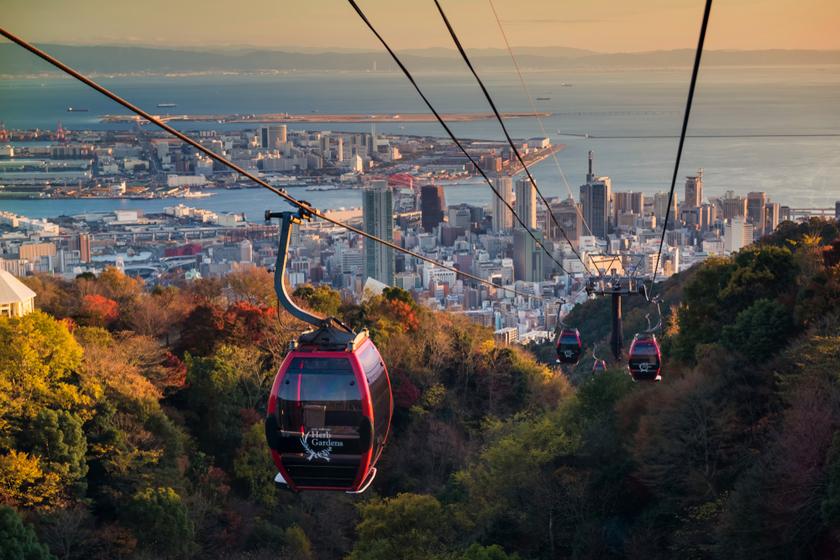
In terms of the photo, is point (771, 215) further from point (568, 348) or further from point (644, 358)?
point (644, 358)

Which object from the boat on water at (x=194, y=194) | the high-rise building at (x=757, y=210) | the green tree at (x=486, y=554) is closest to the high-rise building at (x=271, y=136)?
the boat on water at (x=194, y=194)

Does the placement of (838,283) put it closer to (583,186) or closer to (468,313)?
(468,313)

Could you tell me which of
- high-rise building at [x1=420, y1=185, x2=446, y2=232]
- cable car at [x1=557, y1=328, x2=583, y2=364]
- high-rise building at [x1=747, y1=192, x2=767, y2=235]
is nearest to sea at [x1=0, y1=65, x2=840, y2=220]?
high-rise building at [x1=747, y1=192, x2=767, y2=235]

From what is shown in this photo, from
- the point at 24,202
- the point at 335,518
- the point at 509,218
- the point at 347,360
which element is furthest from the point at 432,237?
the point at 347,360

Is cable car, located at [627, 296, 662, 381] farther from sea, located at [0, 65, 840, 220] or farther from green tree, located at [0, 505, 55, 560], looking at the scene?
sea, located at [0, 65, 840, 220]

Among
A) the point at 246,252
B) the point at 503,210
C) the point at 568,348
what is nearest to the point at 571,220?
the point at 503,210

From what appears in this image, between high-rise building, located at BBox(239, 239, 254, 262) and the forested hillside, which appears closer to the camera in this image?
the forested hillside
